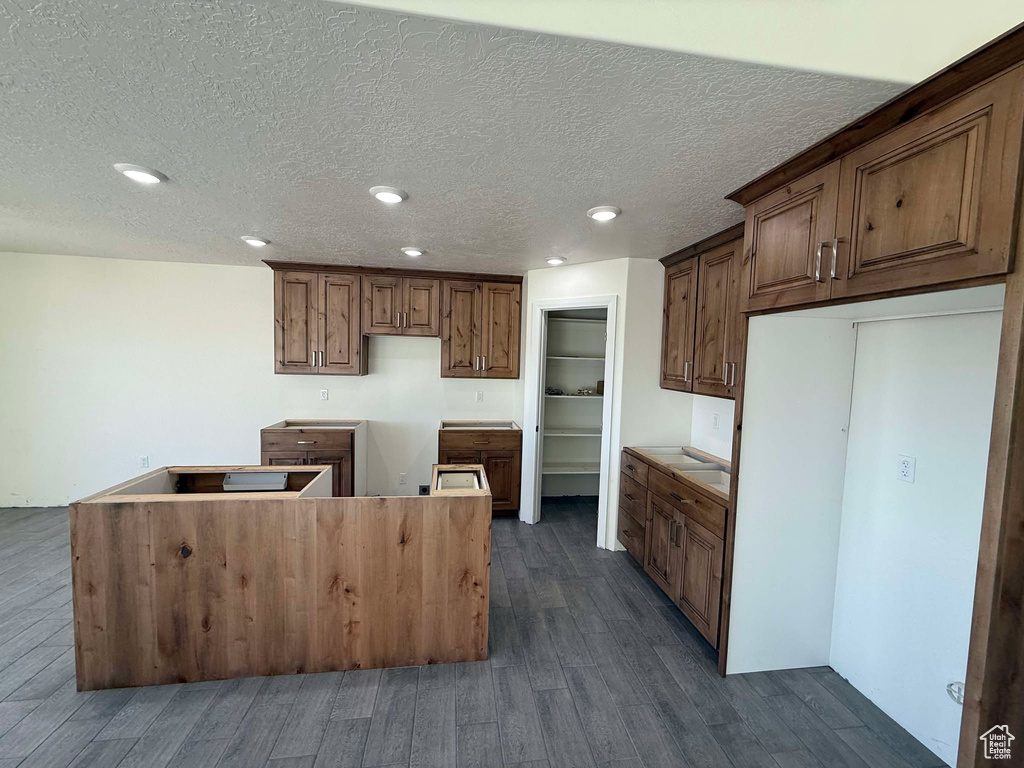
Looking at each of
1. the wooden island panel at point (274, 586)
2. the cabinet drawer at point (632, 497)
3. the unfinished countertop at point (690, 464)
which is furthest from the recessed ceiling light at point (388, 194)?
the cabinet drawer at point (632, 497)

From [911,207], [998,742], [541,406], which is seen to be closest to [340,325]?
[541,406]

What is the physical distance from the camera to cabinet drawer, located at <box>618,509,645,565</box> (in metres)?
3.04

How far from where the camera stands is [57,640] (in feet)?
7.26

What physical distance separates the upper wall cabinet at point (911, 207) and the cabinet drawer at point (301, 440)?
11.5 feet

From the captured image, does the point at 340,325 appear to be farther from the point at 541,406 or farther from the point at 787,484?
the point at 787,484

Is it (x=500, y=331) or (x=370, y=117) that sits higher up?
(x=370, y=117)

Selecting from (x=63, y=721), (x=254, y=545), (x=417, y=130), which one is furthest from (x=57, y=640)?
(x=417, y=130)

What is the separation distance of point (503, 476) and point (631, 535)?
4.42ft

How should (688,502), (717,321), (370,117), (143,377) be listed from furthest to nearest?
(143,377)
(717,321)
(688,502)
(370,117)

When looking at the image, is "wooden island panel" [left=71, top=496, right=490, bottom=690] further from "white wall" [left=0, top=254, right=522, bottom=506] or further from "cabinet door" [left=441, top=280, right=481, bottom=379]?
"white wall" [left=0, top=254, right=522, bottom=506]

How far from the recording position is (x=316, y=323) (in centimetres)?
395

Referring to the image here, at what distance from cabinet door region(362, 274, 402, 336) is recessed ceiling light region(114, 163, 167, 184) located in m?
1.99

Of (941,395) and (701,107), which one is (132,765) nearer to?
(701,107)

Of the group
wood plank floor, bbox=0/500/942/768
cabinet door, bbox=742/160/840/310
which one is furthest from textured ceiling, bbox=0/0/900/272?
wood plank floor, bbox=0/500/942/768
